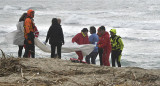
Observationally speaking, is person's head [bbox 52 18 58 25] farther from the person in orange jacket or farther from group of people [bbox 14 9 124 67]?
the person in orange jacket

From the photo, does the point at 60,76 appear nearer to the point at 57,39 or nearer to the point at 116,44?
the point at 57,39

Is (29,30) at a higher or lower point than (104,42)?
higher

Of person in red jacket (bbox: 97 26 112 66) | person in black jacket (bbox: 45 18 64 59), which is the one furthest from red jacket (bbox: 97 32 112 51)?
person in black jacket (bbox: 45 18 64 59)

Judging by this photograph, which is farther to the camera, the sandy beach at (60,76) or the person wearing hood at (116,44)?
the person wearing hood at (116,44)

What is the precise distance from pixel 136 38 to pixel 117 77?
1496 centimetres

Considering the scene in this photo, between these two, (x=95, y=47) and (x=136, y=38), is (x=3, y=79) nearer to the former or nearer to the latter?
(x=95, y=47)

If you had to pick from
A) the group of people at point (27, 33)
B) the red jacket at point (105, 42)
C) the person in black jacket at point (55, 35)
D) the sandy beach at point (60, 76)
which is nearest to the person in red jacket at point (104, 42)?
the red jacket at point (105, 42)

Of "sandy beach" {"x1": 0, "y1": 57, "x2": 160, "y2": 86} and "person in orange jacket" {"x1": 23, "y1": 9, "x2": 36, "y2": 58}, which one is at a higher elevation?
"person in orange jacket" {"x1": 23, "y1": 9, "x2": 36, "y2": 58}

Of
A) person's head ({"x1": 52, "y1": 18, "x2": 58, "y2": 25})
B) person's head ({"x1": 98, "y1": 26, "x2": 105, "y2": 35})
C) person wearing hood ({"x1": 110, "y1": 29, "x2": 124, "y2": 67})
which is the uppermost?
person's head ({"x1": 52, "y1": 18, "x2": 58, "y2": 25})

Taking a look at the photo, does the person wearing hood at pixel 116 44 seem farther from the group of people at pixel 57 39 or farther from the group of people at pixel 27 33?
the group of people at pixel 27 33

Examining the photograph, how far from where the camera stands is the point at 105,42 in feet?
29.2

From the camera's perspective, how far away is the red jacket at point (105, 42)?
8.90m

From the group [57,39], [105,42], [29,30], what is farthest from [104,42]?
[29,30]

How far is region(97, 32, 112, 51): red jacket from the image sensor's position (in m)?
8.90
